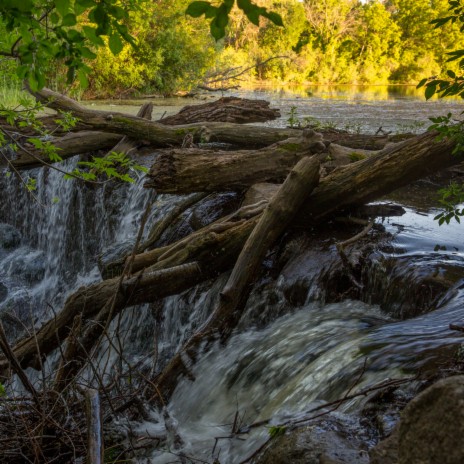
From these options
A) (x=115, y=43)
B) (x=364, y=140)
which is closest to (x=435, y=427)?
(x=115, y=43)

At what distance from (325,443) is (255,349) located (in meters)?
1.86

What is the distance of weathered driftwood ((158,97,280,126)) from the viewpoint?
29.9 ft

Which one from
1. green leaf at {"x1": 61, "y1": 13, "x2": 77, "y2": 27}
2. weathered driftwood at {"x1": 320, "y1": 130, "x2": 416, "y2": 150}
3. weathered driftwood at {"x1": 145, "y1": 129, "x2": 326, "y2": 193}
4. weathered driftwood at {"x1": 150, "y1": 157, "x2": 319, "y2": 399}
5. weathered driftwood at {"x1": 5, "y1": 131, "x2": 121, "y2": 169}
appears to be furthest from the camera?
weathered driftwood at {"x1": 5, "y1": 131, "x2": 121, "y2": 169}

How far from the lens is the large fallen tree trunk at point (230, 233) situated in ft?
13.9

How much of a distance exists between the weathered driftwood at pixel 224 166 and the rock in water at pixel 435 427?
355cm

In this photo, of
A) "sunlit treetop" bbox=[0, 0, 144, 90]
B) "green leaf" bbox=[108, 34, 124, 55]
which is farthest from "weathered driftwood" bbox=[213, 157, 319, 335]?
"green leaf" bbox=[108, 34, 124, 55]

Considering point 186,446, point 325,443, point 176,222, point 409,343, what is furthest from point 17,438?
point 176,222

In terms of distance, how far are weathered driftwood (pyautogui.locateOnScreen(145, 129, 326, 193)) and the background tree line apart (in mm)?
20511

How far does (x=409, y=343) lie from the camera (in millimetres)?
2998

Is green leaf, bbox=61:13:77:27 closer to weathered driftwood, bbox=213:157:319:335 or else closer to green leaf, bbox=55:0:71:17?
green leaf, bbox=55:0:71:17

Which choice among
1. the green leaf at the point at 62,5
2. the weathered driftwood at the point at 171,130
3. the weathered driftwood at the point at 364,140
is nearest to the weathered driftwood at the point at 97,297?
the green leaf at the point at 62,5

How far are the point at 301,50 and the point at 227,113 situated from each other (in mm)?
24872

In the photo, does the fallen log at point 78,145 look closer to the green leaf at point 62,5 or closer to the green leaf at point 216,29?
the green leaf at point 62,5

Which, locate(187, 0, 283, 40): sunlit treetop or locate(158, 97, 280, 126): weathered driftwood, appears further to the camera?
locate(158, 97, 280, 126): weathered driftwood
